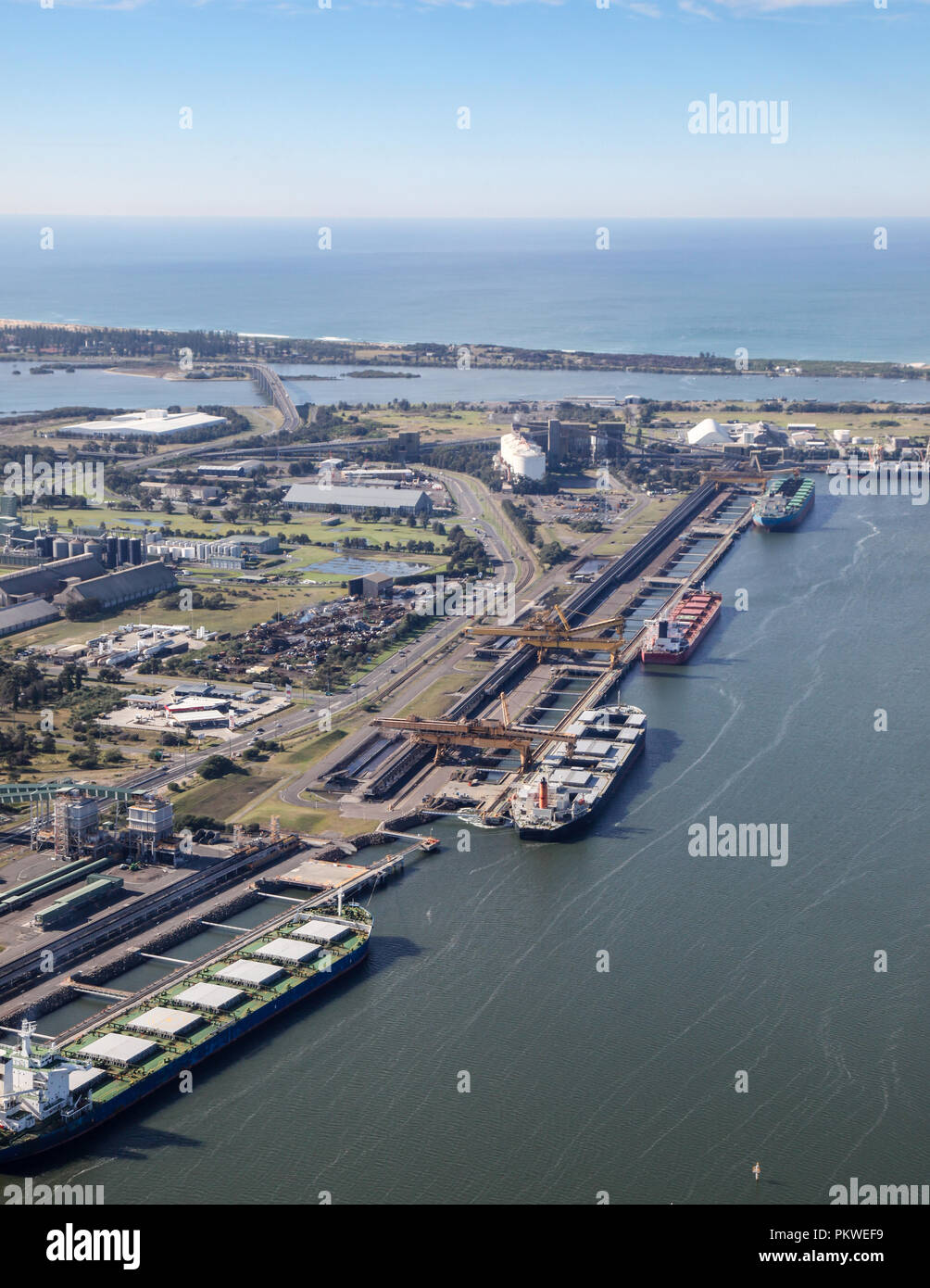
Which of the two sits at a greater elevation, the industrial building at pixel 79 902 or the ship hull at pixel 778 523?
the ship hull at pixel 778 523

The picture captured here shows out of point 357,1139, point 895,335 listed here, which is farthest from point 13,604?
point 895,335

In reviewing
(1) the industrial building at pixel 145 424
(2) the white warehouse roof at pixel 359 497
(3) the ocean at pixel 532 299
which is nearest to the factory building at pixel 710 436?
(2) the white warehouse roof at pixel 359 497

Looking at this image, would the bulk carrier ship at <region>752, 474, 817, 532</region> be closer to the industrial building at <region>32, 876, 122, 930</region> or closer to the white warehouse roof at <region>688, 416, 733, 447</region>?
the white warehouse roof at <region>688, 416, 733, 447</region>

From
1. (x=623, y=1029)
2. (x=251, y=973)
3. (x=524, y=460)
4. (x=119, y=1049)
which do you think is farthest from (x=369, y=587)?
(x=119, y=1049)

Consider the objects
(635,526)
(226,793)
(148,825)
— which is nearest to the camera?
(148,825)

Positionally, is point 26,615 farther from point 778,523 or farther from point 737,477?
point 737,477

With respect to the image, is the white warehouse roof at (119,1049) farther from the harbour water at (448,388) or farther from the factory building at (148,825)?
the harbour water at (448,388)

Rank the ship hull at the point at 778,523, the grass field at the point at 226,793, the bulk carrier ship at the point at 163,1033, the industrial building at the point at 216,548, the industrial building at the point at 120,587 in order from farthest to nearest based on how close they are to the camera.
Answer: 1. the ship hull at the point at 778,523
2. the industrial building at the point at 216,548
3. the industrial building at the point at 120,587
4. the grass field at the point at 226,793
5. the bulk carrier ship at the point at 163,1033
